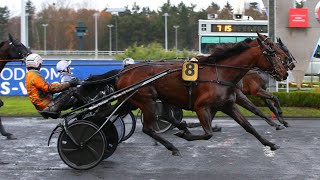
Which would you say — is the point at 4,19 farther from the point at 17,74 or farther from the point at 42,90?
the point at 42,90

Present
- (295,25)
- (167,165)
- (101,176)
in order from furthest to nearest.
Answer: (295,25) < (167,165) < (101,176)

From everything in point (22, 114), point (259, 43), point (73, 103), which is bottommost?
point (22, 114)

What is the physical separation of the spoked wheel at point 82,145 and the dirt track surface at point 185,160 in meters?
0.14

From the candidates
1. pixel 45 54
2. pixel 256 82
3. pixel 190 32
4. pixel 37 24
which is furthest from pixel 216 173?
pixel 37 24

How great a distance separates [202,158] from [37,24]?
79333 millimetres

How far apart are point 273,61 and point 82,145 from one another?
288cm

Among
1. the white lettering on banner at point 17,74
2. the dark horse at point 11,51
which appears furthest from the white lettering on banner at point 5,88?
the dark horse at point 11,51

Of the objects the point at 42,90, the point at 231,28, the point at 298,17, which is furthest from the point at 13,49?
the point at 231,28

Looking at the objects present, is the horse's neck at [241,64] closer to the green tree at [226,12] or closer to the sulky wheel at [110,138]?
the sulky wheel at [110,138]

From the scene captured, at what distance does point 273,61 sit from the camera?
24.0 feet

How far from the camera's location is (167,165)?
7.70 m

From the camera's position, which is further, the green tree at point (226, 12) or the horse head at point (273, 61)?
the green tree at point (226, 12)

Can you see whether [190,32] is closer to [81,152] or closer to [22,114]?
[22,114]

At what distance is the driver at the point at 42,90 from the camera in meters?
7.49
